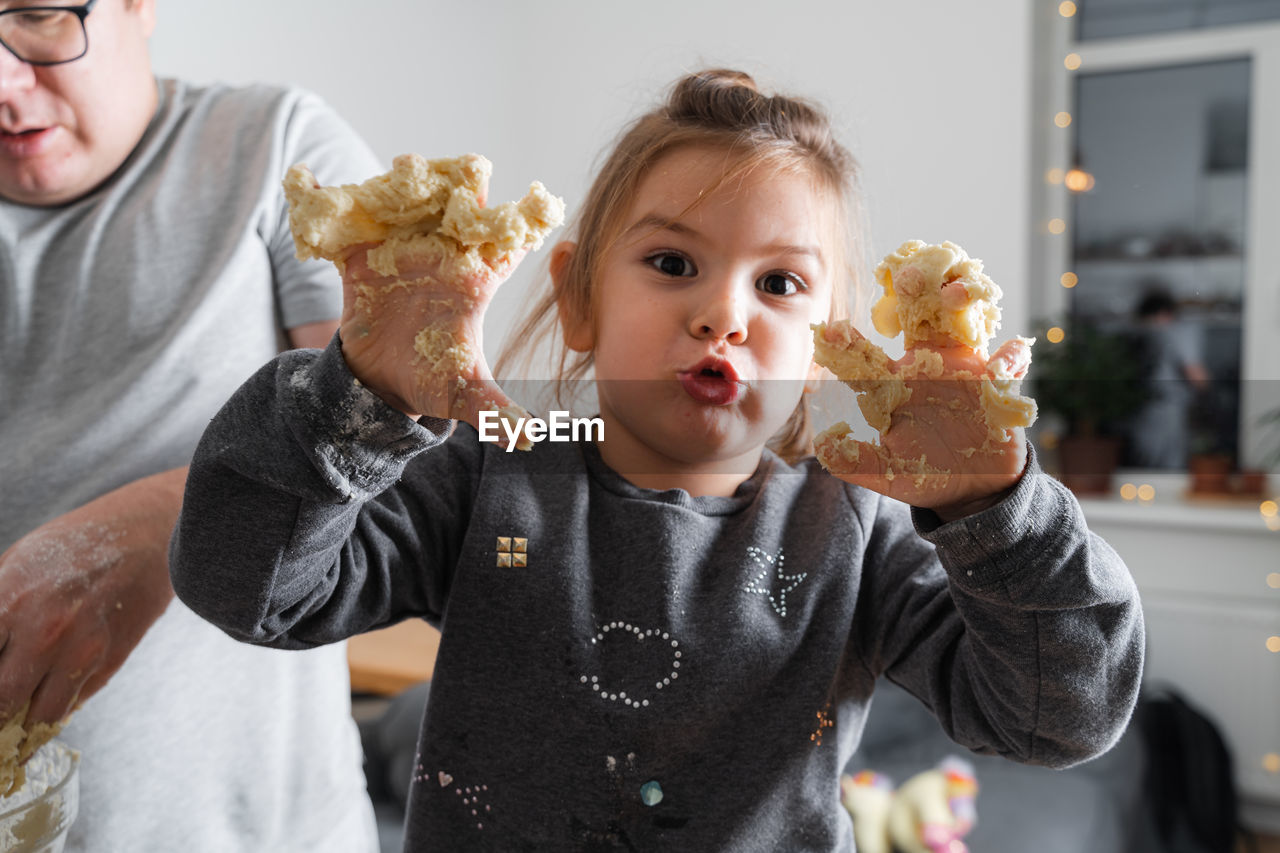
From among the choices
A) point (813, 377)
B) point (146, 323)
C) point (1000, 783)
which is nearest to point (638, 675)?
point (813, 377)

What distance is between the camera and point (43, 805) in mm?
519

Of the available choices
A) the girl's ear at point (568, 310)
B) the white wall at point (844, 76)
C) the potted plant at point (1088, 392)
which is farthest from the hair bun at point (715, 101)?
the potted plant at point (1088, 392)

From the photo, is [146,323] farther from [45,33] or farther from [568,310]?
[568,310]

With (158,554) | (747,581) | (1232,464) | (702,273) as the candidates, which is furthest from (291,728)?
(1232,464)

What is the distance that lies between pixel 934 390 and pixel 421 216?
0.22m

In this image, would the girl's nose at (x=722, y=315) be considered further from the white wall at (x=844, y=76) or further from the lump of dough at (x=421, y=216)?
the white wall at (x=844, y=76)

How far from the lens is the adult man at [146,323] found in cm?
67

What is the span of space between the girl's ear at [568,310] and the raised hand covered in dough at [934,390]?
9.7 inches

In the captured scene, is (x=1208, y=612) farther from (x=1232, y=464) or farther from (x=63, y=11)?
(x=63, y=11)

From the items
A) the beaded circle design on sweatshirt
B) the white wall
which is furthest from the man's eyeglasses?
the white wall

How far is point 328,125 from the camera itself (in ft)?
2.53

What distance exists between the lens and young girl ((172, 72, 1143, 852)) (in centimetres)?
47

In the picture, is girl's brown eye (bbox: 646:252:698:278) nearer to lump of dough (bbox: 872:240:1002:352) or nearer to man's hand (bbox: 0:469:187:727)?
lump of dough (bbox: 872:240:1002:352)

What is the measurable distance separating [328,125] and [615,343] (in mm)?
362
